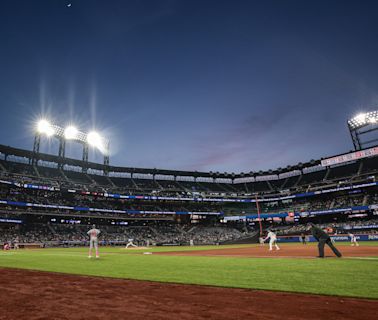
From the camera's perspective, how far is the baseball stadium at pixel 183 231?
526 cm

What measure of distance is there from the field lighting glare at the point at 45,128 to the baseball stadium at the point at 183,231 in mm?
533

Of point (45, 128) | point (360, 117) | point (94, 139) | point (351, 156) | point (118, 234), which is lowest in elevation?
point (118, 234)

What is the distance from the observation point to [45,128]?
64.1 m

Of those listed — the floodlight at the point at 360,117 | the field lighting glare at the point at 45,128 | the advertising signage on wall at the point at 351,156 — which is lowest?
the advertising signage on wall at the point at 351,156

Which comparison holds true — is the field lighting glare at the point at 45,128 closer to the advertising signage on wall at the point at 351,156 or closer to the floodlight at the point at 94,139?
the floodlight at the point at 94,139

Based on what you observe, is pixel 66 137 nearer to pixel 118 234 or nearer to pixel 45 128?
pixel 45 128

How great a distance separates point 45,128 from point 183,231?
41258 mm

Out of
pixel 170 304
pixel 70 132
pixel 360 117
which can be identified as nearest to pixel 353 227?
pixel 360 117

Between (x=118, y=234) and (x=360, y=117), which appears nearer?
(x=118, y=234)

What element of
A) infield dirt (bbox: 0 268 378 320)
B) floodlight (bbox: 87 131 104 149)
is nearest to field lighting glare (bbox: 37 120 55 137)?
floodlight (bbox: 87 131 104 149)

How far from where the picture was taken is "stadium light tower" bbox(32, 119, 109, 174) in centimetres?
6462

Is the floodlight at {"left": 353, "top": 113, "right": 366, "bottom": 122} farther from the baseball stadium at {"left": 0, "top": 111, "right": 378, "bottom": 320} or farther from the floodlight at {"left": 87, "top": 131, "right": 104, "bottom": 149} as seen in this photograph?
the floodlight at {"left": 87, "top": 131, "right": 104, "bottom": 149}

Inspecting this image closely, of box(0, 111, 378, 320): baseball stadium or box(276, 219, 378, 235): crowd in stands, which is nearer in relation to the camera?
box(0, 111, 378, 320): baseball stadium

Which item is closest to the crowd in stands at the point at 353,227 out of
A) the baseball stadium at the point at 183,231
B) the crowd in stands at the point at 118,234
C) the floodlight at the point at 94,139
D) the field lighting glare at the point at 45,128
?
the baseball stadium at the point at 183,231
